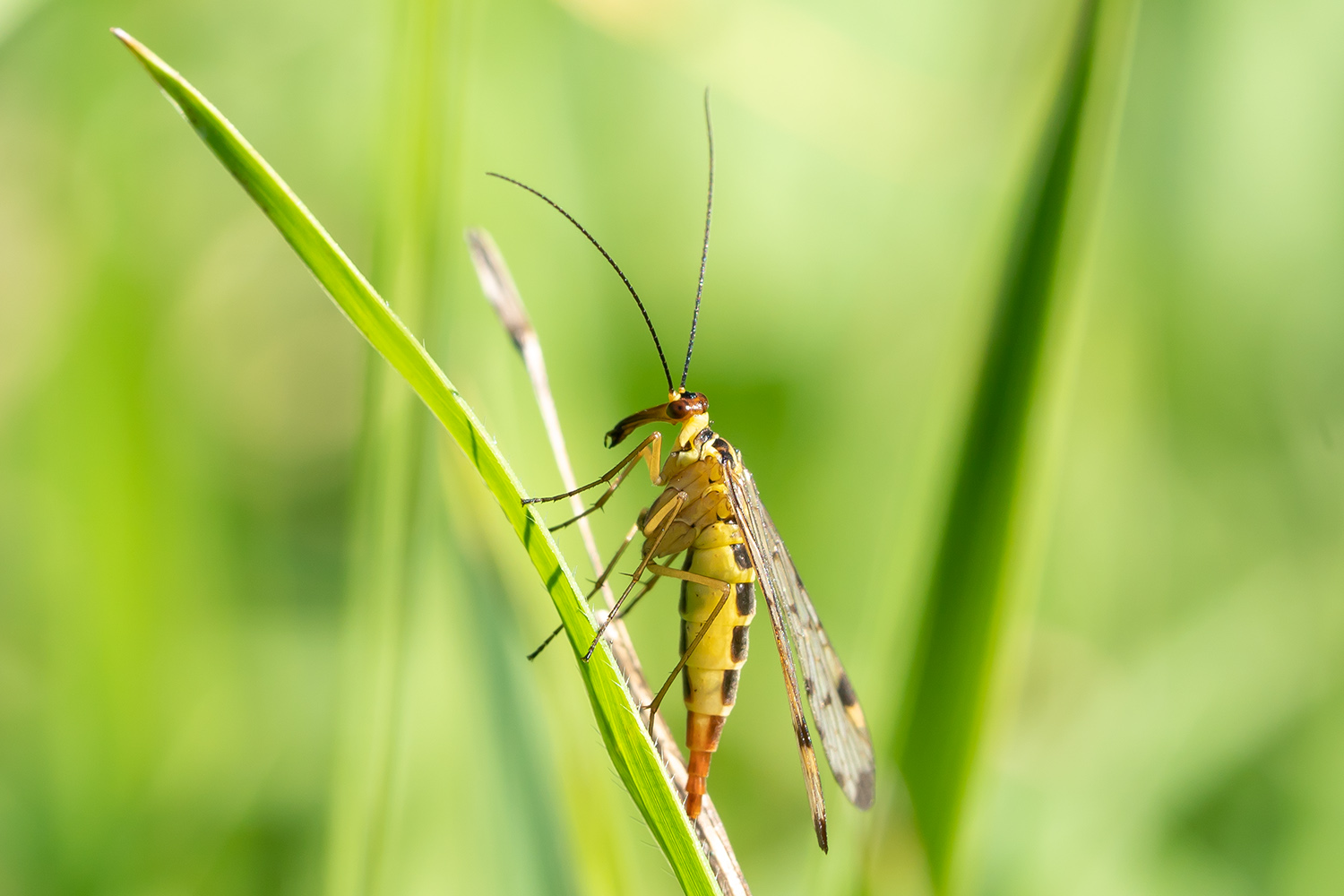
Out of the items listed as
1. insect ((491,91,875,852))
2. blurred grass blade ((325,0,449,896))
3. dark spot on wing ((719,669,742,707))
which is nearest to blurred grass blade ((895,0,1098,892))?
insect ((491,91,875,852))

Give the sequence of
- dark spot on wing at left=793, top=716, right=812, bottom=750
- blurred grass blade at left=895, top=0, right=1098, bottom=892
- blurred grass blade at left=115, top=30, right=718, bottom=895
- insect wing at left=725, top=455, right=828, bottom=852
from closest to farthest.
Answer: blurred grass blade at left=115, top=30, right=718, bottom=895 < blurred grass blade at left=895, top=0, right=1098, bottom=892 < insect wing at left=725, top=455, right=828, bottom=852 < dark spot on wing at left=793, top=716, right=812, bottom=750

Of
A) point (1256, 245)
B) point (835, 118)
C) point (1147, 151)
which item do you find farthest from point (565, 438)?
point (1256, 245)

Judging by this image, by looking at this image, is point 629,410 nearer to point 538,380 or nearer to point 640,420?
point 640,420

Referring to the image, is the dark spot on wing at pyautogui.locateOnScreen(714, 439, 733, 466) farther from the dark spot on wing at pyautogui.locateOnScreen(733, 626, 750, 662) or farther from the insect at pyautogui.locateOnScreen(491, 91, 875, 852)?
the dark spot on wing at pyautogui.locateOnScreen(733, 626, 750, 662)

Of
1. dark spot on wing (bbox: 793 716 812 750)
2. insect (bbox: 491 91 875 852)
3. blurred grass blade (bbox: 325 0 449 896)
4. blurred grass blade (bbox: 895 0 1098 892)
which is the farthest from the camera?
insect (bbox: 491 91 875 852)

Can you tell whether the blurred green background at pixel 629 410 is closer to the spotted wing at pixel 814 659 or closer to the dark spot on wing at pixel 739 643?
the spotted wing at pixel 814 659

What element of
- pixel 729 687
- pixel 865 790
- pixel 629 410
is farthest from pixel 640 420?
pixel 629 410
